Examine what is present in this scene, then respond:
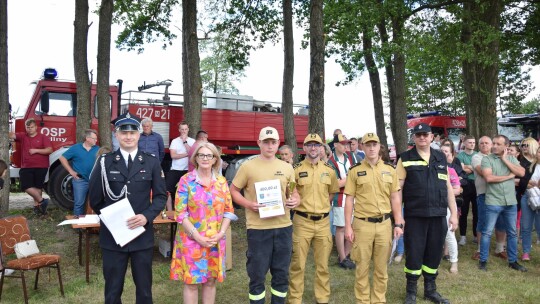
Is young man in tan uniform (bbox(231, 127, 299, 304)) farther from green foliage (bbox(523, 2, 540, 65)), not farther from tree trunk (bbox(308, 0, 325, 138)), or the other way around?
green foliage (bbox(523, 2, 540, 65))

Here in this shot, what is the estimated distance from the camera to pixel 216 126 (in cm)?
1200

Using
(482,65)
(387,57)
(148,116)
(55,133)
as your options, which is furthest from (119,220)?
(482,65)

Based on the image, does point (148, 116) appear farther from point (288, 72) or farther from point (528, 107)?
point (528, 107)

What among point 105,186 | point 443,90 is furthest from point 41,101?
point 443,90

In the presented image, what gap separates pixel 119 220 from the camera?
3609 millimetres

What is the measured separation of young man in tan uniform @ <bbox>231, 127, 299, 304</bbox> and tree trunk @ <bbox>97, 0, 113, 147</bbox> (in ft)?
15.3

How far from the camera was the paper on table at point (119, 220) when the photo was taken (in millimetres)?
3588

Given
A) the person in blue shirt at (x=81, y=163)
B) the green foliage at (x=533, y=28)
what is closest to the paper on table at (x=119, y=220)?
the person in blue shirt at (x=81, y=163)

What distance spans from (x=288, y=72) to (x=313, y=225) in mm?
7986

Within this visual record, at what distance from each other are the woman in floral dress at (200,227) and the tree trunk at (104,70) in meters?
4.75

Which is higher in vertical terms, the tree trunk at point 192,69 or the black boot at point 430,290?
the tree trunk at point 192,69

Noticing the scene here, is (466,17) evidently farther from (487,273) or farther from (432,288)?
(432,288)

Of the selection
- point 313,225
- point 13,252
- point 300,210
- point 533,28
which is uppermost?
point 533,28

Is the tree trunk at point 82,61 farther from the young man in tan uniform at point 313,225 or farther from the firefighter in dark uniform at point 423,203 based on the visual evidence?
the firefighter in dark uniform at point 423,203
